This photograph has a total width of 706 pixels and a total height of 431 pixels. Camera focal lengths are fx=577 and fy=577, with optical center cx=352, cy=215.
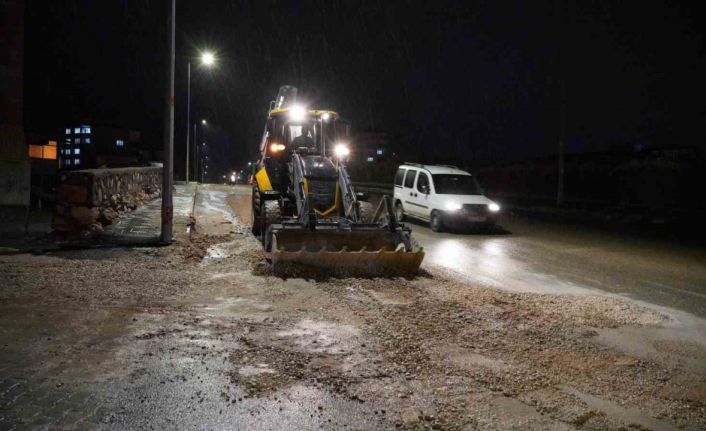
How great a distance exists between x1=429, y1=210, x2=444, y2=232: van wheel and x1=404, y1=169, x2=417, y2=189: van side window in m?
2.05

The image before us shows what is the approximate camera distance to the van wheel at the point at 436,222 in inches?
675

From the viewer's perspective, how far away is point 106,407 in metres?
4.42

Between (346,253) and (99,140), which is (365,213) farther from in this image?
(99,140)

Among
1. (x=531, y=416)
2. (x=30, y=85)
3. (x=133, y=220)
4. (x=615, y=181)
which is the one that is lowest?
(x=531, y=416)

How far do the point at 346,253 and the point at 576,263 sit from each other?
5493 mm

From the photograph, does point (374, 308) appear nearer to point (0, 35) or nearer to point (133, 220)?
point (133, 220)

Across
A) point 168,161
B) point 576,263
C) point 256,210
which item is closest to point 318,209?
point 256,210

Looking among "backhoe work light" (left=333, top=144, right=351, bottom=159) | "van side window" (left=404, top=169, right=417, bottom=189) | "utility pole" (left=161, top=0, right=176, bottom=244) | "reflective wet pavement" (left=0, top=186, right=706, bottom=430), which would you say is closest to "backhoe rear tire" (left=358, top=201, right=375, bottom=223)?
"backhoe work light" (left=333, top=144, right=351, bottom=159)

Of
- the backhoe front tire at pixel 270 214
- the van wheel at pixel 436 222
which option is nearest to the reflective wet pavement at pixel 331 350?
the backhoe front tire at pixel 270 214

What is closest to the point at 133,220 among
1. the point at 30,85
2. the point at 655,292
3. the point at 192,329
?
the point at 192,329

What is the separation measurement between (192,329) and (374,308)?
2393 millimetres

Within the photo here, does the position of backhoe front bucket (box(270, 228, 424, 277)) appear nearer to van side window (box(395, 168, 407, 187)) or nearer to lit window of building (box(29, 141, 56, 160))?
van side window (box(395, 168, 407, 187))

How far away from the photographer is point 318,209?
41.4 ft

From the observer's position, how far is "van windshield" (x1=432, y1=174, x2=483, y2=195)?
1789 cm
